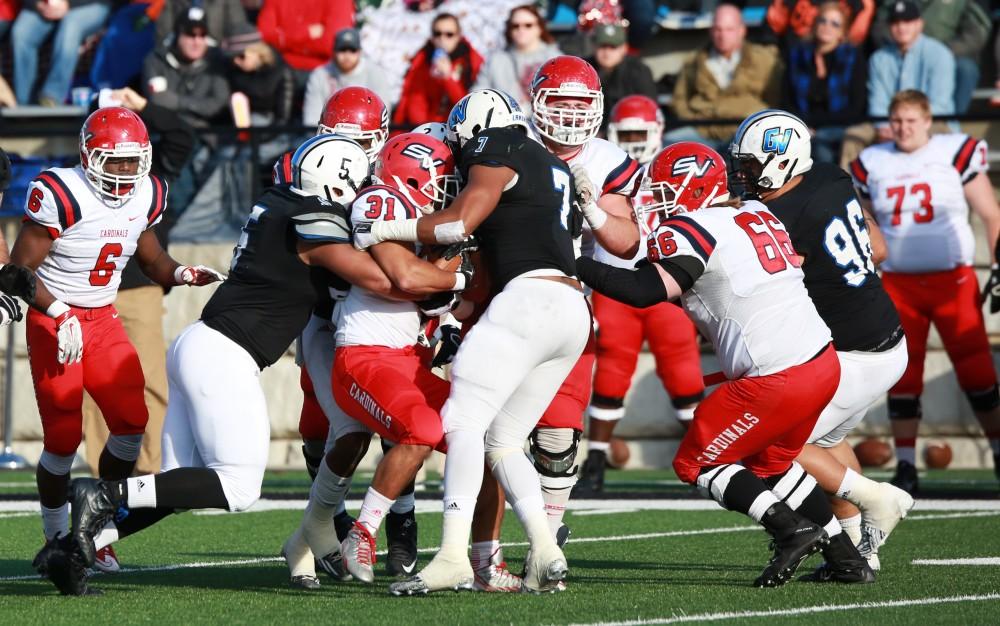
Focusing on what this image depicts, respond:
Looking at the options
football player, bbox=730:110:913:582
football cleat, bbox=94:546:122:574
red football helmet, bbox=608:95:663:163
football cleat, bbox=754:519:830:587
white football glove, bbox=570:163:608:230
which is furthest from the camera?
red football helmet, bbox=608:95:663:163

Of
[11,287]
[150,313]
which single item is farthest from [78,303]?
[150,313]

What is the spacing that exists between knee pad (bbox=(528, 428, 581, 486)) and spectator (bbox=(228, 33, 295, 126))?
6.50 metres

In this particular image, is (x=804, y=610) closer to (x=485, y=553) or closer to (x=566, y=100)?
(x=485, y=553)

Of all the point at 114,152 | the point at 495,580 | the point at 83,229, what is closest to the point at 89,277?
the point at 83,229

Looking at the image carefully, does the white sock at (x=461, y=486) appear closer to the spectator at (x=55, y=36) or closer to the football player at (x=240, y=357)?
the football player at (x=240, y=357)

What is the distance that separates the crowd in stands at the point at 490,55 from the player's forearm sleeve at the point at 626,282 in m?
5.69

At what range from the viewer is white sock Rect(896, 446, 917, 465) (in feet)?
30.0

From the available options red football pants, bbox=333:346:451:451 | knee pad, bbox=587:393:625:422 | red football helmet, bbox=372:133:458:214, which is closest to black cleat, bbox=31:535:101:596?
red football pants, bbox=333:346:451:451

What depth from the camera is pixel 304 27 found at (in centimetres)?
1253

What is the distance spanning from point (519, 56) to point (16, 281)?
21.1ft

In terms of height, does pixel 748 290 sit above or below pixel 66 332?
above

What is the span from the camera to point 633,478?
1077 cm

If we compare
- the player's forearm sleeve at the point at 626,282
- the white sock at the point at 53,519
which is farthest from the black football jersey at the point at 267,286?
the white sock at the point at 53,519

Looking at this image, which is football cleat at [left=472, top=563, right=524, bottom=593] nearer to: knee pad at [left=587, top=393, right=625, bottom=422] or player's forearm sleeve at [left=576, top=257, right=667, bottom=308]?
player's forearm sleeve at [left=576, top=257, right=667, bottom=308]
